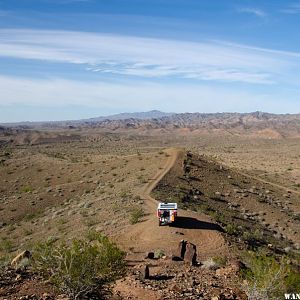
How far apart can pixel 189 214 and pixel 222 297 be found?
14.2 m

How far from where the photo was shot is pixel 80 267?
12.9 meters

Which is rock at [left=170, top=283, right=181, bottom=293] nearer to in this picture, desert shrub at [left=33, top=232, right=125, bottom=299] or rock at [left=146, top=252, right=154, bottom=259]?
desert shrub at [left=33, top=232, right=125, bottom=299]

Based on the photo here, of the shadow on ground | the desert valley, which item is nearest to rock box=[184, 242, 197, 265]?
the desert valley

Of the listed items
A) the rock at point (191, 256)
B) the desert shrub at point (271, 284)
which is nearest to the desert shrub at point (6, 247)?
the rock at point (191, 256)

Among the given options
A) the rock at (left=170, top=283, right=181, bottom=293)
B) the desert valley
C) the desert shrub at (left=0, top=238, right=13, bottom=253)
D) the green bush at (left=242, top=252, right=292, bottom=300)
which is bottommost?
the desert shrub at (left=0, top=238, right=13, bottom=253)

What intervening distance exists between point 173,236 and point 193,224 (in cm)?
293

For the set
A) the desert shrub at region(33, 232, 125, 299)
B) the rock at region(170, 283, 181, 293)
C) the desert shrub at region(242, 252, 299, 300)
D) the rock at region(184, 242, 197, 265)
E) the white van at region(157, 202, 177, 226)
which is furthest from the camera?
the white van at region(157, 202, 177, 226)

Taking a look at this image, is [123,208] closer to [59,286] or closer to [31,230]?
[31,230]

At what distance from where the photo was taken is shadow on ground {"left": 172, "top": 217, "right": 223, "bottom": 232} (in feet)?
85.2

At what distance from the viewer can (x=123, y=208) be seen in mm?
31250

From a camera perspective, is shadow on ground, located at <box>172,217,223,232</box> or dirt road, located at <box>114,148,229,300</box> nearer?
dirt road, located at <box>114,148,229,300</box>

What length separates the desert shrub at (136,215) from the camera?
89.6 feet

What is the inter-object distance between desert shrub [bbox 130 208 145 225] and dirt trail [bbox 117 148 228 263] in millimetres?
411

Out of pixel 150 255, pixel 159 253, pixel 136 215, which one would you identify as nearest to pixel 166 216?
pixel 136 215
